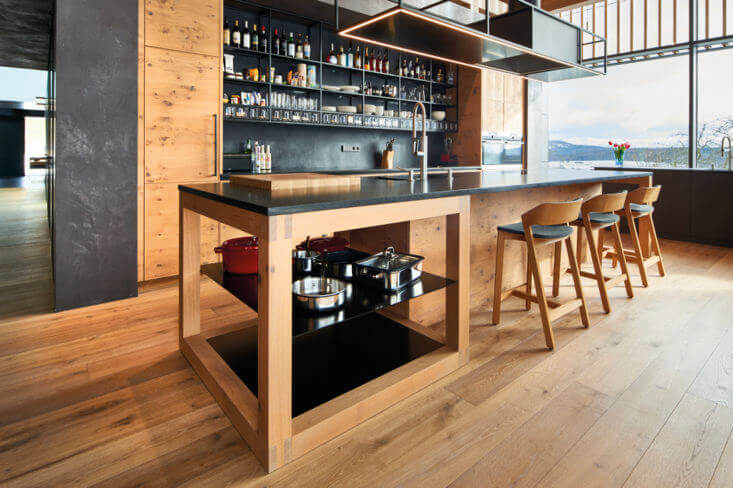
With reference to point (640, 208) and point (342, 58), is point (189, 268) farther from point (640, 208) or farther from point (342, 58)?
point (342, 58)

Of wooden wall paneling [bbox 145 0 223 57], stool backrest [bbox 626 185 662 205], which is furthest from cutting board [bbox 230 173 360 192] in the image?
stool backrest [bbox 626 185 662 205]

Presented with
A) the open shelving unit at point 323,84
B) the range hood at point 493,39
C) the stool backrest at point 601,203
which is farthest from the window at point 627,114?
the stool backrest at point 601,203

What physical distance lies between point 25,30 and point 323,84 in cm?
395

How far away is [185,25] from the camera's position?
12.0ft

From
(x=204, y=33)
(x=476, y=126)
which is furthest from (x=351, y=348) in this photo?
(x=476, y=126)

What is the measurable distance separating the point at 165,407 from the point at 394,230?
4.59 ft

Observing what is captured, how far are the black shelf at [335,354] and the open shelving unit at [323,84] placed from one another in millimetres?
2661

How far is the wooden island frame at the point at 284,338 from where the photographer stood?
1.48 m

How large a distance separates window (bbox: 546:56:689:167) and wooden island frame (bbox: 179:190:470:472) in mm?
5732

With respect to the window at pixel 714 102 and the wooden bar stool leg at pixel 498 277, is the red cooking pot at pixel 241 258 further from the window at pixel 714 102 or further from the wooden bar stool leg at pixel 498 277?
the window at pixel 714 102

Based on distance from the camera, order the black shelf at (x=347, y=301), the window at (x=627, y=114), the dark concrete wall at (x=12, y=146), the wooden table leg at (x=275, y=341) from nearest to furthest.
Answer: the wooden table leg at (x=275, y=341), the black shelf at (x=347, y=301), the window at (x=627, y=114), the dark concrete wall at (x=12, y=146)

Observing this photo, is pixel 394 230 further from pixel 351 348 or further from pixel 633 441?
pixel 633 441

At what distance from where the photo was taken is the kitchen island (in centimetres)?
149

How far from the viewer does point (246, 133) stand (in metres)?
4.68
